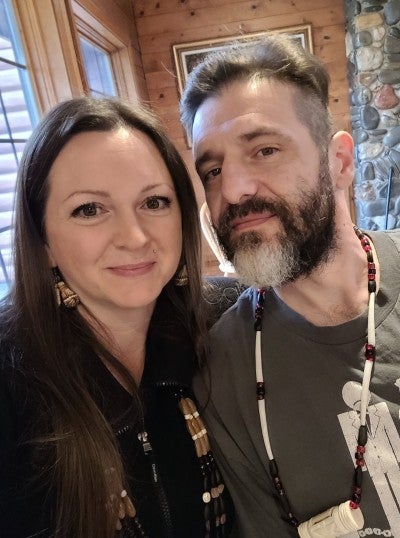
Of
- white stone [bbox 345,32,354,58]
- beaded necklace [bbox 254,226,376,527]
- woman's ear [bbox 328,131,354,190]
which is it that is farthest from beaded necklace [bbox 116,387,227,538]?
white stone [bbox 345,32,354,58]

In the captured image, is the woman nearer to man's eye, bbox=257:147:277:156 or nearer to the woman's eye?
the woman's eye

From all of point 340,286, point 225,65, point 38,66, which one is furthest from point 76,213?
point 38,66

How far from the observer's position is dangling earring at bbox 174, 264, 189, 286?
1167 mm

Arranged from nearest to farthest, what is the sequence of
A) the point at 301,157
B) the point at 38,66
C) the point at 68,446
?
the point at 68,446 → the point at 301,157 → the point at 38,66

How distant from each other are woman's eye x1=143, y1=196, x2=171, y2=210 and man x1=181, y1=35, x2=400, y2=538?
121mm

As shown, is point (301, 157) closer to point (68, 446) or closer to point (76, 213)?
point (76, 213)

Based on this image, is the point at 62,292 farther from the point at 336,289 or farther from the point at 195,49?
the point at 195,49

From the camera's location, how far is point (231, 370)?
3.41ft

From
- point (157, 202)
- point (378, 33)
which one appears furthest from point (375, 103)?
point (157, 202)

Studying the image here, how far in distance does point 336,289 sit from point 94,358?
55 centimetres

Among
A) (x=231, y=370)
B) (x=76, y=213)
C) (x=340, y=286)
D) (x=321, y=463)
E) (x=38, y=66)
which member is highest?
(x=38, y=66)

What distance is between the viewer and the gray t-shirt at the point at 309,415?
0.87 m

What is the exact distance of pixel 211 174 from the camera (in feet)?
3.44

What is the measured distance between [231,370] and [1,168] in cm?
130
